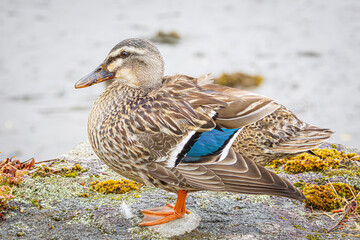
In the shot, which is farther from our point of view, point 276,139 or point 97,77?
point 97,77

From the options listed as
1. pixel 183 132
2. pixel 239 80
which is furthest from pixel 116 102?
pixel 239 80

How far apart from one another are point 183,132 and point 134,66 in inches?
28.7

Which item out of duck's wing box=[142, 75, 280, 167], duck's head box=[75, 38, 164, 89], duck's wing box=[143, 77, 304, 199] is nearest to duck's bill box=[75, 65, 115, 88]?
duck's head box=[75, 38, 164, 89]

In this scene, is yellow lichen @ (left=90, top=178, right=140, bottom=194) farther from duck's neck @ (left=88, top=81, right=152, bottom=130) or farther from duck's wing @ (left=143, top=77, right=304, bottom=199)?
duck's wing @ (left=143, top=77, right=304, bottom=199)

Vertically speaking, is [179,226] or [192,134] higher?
[192,134]

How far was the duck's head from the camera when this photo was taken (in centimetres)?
361

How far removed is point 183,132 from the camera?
3.30m

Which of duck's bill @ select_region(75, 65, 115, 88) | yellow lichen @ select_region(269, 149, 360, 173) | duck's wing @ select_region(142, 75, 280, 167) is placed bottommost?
yellow lichen @ select_region(269, 149, 360, 173)

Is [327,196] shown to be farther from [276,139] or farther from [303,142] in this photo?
[276,139]

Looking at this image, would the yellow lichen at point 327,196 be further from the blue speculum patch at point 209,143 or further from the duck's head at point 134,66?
the duck's head at point 134,66

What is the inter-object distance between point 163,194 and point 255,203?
800 millimetres

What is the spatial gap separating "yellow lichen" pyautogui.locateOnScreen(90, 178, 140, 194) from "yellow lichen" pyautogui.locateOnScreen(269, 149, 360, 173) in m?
1.38

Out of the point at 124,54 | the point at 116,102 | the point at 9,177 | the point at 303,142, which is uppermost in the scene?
the point at 124,54

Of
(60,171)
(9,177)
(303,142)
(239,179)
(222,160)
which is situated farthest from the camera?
(60,171)
